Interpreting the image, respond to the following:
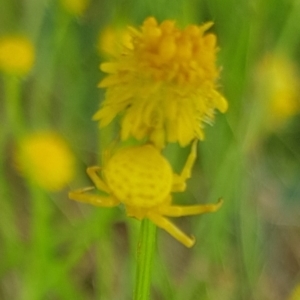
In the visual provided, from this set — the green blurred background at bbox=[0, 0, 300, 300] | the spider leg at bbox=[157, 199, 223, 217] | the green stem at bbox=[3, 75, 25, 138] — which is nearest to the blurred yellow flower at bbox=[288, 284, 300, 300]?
the green blurred background at bbox=[0, 0, 300, 300]

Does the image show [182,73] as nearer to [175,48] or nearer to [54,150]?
[175,48]

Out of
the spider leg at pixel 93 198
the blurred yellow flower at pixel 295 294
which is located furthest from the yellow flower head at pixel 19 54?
the blurred yellow flower at pixel 295 294

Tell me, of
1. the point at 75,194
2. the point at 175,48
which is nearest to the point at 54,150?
the point at 75,194

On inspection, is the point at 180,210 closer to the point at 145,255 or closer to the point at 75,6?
the point at 145,255

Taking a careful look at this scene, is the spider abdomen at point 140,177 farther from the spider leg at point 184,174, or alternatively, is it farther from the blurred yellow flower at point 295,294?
the blurred yellow flower at point 295,294

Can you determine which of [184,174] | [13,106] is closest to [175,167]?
[184,174]

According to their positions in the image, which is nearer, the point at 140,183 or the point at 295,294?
the point at 140,183

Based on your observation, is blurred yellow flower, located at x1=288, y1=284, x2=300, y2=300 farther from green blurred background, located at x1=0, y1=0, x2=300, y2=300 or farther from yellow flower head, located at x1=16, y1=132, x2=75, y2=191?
yellow flower head, located at x1=16, y1=132, x2=75, y2=191
